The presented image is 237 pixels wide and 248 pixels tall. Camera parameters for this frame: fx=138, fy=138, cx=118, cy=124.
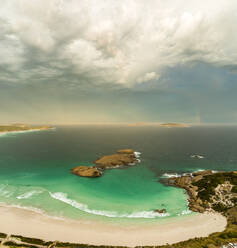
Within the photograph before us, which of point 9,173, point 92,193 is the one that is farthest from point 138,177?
point 9,173

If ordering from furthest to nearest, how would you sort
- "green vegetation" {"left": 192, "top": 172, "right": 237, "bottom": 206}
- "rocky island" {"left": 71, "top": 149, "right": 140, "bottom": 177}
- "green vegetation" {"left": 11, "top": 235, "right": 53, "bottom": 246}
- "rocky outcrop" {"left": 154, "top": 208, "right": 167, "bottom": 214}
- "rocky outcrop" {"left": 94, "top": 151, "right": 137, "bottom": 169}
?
"rocky outcrop" {"left": 94, "top": 151, "right": 137, "bottom": 169} < "rocky island" {"left": 71, "top": 149, "right": 140, "bottom": 177} < "green vegetation" {"left": 192, "top": 172, "right": 237, "bottom": 206} < "rocky outcrop" {"left": 154, "top": 208, "right": 167, "bottom": 214} < "green vegetation" {"left": 11, "top": 235, "right": 53, "bottom": 246}

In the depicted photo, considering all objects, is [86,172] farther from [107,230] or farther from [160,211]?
[160,211]

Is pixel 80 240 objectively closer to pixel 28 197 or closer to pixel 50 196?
pixel 50 196

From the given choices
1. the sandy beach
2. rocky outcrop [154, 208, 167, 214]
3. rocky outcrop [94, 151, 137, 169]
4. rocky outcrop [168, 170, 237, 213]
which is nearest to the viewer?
the sandy beach

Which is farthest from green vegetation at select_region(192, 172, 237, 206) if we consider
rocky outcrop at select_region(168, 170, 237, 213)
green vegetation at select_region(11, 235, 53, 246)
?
green vegetation at select_region(11, 235, 53, 246)

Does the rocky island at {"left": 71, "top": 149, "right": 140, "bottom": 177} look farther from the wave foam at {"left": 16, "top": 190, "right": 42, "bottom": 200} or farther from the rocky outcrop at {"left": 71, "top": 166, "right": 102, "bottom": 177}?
the wave foam at {"left": 16, "top": 190, "right": 42, "bottom": 200}

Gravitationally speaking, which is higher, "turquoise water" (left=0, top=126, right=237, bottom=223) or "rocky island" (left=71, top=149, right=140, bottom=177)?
"rocky island" (left=71, top=149, right=140, bottom=177)

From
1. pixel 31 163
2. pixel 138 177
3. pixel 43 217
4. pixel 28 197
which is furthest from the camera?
pixel 31 163

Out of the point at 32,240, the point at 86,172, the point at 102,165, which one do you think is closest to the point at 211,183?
the point at 102,165

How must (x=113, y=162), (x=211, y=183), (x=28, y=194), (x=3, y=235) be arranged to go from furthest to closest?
(x=113, y=162)
(x=211, y=183)
(x=28, y=194)
(x=3, y=235)
